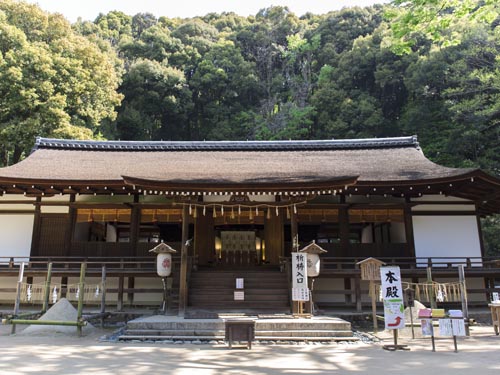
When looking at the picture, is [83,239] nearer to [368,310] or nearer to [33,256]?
[33,256]

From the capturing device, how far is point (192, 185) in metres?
10.3

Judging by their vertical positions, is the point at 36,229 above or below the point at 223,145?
below

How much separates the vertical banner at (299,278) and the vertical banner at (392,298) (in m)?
2.33

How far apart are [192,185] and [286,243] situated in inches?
202

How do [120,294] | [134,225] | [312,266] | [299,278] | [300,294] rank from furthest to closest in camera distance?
[134,225]
[120,294]
[312,266]
[299,278]
[300,294]

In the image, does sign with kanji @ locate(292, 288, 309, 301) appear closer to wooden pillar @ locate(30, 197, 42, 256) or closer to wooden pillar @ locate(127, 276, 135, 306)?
wooden pillar @ locate(127, 276, 135, 306)

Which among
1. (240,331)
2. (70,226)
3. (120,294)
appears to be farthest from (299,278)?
(70,226)

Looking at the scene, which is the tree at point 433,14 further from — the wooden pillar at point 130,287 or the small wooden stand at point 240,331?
the wooden pillar at point 130,287

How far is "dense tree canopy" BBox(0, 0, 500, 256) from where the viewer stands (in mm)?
22750

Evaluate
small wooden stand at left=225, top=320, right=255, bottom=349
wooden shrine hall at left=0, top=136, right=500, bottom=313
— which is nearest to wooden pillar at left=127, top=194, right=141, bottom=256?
wooden shrine hall at left=0, top=136, right=500, bottom=313

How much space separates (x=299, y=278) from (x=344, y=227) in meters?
3.68

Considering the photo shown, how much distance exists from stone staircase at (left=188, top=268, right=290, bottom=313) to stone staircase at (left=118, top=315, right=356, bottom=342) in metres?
1.39

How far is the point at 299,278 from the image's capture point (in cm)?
1014

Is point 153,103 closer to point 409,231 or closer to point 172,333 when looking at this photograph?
point 409,231
